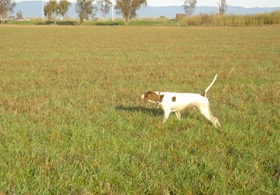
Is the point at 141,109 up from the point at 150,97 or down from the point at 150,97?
down

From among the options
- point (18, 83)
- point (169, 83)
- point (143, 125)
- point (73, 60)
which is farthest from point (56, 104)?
point (73, 60)

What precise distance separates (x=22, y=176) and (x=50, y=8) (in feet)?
410

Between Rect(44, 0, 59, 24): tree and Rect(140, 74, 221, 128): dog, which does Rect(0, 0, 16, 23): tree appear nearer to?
Rect(44, 0, 59, 24): tree

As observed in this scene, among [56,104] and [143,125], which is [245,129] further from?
[56,104]

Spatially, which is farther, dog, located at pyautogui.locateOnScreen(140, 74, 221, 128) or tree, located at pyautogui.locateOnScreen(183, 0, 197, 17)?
tree, located at pyautogui.locateOnScreen(183, 0, 197, 17)

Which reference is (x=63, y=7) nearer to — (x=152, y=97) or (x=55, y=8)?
(x=55, y=8)

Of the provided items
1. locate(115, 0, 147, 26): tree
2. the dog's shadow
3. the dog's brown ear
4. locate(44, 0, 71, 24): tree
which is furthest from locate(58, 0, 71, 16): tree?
the dog's brown ear

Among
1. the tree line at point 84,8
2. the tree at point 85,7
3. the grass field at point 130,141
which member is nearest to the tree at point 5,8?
the tree line at point 84,8

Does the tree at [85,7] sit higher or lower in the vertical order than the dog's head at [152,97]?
higher

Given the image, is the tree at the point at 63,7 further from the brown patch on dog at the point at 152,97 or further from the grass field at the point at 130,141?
the brown patch on dog at the point at 152,97

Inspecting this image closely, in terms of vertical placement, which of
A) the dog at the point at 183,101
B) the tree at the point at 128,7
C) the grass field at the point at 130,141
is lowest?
the grass field at the point at 130,141

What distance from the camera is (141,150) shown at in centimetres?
529

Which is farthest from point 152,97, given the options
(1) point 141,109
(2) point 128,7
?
(2) point 128,7

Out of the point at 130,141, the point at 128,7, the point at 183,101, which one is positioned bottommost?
the point at 130,141
